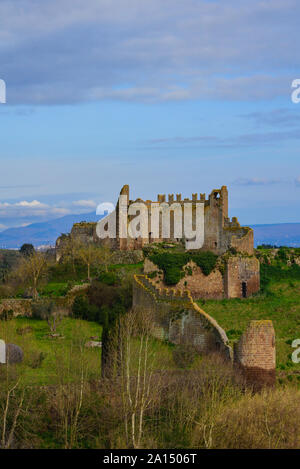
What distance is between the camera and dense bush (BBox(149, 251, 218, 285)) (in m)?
49.9

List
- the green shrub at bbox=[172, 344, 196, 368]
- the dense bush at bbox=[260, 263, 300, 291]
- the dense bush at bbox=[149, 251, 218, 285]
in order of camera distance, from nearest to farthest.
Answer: the green shrub at bbox=[172, 344, 196, 368]
the dense bush at bbox=[149, 251, 218, 285]
the dense bush at bbox=[260, 263, 300, 291]

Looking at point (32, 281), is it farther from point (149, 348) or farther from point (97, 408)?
point (97, 408)

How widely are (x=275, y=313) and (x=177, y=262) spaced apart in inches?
301

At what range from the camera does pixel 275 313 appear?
45.7 meters

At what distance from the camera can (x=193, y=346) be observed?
40.9 metres

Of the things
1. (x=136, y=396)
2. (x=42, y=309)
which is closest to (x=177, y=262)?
(x=42, y=309)

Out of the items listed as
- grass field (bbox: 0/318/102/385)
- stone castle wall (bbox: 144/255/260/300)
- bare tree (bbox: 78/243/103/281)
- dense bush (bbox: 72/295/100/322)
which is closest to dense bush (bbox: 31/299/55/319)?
dense bush (bbox: 72/295/100/322)

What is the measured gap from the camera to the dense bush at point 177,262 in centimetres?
4994

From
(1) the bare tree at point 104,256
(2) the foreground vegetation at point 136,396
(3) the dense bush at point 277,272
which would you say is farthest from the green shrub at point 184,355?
(1) the bare tree at point 104,256

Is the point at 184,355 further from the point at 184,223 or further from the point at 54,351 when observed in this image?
the point at 184,223

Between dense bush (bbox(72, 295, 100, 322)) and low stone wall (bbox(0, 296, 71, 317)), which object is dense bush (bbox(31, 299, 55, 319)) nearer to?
low stone wall (bbox(0, 296, 71, 317))

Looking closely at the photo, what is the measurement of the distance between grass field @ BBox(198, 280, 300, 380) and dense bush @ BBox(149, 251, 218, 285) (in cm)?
217

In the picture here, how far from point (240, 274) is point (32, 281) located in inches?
590
